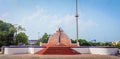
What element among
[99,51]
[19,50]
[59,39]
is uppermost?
[59,39]

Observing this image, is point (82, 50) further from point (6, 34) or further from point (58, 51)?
point (6, 34)

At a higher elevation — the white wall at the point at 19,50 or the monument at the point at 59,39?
the monument at the point at 59,39

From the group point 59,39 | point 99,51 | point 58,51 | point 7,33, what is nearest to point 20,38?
point 7,33

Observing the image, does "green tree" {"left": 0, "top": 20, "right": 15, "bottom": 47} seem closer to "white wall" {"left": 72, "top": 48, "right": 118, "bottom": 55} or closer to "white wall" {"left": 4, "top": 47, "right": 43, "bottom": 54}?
"white wall" {"left": 4, "top": 47, "right": 43, "bottom": 54}

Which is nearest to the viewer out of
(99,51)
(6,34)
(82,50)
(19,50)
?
(99,51)

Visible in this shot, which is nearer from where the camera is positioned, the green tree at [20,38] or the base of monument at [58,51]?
the base of monument at [58,51]

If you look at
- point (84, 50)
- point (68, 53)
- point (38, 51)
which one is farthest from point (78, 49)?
point (38, 51)

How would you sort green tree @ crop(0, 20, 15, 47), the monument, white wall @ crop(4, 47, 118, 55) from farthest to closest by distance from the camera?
green tree @ crop(0, 20, 15, 47) < the monument < white wall @ crop(4, 47, 118, 55)

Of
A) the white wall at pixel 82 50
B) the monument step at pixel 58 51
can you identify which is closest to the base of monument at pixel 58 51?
the monument step at pixel 58 51

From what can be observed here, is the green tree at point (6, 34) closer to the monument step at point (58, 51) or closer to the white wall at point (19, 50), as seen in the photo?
the white wall at point (19, 50)

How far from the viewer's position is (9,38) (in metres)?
55.6

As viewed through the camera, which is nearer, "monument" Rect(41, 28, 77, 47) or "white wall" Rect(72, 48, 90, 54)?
"white wall" Rect(72, 48, 90, 54)

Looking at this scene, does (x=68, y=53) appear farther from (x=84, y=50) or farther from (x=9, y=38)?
(x=9, y=38)

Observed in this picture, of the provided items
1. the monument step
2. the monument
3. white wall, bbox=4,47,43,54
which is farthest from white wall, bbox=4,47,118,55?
the monument
